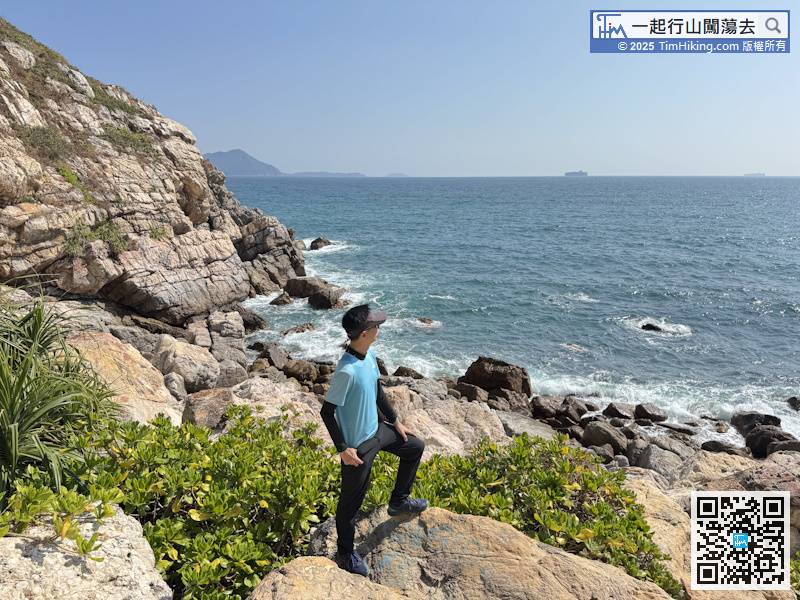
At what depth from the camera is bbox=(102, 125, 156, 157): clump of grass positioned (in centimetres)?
2823

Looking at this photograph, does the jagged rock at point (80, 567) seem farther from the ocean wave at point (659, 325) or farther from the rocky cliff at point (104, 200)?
the ocean wave at point (659, 325)

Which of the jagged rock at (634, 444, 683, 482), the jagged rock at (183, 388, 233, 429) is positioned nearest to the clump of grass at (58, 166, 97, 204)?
the jagged rock at (183, 388, 233, 429)

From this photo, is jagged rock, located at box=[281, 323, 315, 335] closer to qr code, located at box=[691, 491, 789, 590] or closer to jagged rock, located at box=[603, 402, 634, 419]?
jagged rock, located at box=[603, 402, 634, 419]

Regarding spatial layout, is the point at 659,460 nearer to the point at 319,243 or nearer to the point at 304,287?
the point at 304,287

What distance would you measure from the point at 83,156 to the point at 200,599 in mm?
27321

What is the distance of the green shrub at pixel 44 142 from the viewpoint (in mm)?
23188

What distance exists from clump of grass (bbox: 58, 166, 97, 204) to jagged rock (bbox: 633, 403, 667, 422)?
2554 cm

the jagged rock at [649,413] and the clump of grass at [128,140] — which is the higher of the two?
the clump of grass at [128,140]

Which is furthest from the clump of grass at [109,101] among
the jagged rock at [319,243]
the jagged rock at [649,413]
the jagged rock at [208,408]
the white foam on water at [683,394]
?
the jagged rock at [649,413]

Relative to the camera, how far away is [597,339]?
27.0m

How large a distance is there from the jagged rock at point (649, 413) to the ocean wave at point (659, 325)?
9057 millimetres

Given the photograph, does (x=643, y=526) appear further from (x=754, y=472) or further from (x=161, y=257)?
(x=161, y=257)

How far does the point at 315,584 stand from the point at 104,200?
2547 cm

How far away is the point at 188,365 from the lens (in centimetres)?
1267
